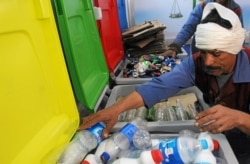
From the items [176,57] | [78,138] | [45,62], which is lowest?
[176,57]

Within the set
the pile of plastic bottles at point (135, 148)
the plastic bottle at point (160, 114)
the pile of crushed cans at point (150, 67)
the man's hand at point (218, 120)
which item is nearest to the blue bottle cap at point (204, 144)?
the pile of plastic bottles at point (135, 148)

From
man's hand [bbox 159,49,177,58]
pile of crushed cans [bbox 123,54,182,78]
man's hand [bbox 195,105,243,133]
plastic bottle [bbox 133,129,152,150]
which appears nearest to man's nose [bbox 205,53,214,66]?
man's hand [bbox 195,105,243,133]

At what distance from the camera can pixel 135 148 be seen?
3.53 ft

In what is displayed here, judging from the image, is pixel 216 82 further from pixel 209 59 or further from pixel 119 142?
pixel 119 142

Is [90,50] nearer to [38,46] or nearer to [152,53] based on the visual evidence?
[38,46]

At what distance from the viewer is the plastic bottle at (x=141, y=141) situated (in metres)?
1.06

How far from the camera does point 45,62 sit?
3.05ft

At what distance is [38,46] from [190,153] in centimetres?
67

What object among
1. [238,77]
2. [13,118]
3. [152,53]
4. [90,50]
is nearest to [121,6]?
[152,53]

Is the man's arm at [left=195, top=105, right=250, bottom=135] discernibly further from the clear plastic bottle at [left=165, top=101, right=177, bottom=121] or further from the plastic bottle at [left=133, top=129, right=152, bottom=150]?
the clear plastic bottle at [left=165, top=101, right=177, bottom=121]

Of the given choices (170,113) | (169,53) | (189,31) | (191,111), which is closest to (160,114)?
(170,113)

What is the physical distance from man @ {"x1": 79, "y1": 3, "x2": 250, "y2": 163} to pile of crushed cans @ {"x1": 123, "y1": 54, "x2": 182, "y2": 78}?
0.52 m

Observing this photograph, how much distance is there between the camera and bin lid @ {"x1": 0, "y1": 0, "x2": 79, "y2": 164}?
0.73 meters

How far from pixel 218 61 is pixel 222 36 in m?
0.14
